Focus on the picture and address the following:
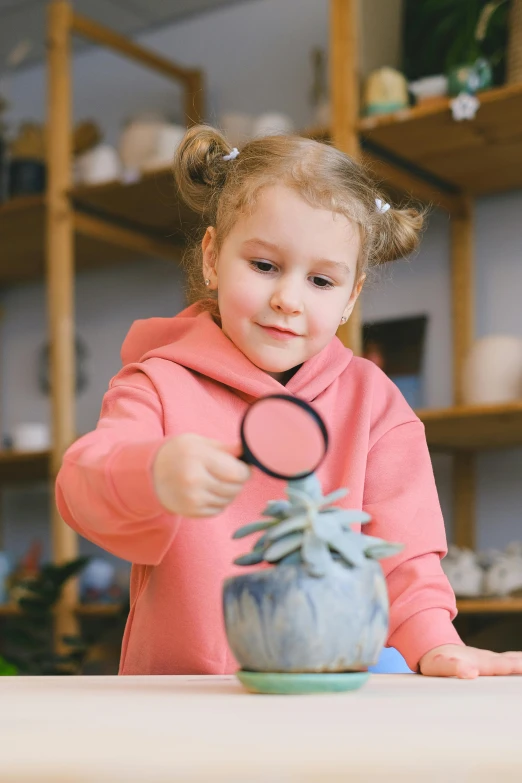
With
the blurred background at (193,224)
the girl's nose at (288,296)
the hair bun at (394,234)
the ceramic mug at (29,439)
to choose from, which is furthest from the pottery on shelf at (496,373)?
the girl's nose at (288,296)

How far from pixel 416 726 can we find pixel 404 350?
2297 millimetres

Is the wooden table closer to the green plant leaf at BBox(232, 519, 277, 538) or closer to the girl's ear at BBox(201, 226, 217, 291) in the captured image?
the green plant leaf at BBox(232, 519, 277, 538)

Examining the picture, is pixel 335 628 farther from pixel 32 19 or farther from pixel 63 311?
pixel 32 19

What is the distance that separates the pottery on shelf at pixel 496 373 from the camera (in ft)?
7.41

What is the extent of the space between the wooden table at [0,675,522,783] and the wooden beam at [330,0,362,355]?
70.9 inches

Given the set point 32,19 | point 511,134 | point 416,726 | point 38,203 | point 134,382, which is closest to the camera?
point 416,726

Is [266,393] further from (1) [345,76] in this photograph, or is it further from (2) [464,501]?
(2) [464,501]

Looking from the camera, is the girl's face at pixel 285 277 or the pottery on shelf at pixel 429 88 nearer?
the girl's face at pixel 285 277

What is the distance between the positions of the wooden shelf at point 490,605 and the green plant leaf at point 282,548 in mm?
1702

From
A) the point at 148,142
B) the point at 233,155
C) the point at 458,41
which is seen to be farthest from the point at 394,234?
the point at 148,142

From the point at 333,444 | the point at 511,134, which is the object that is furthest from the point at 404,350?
the point at 333,444

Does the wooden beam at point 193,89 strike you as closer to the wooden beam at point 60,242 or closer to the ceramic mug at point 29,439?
the wooden beam at point 60,242

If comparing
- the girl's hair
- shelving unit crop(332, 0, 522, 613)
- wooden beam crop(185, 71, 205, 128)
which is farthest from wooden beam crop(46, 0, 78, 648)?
the girl's hair

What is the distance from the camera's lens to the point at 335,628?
0.56 meters
